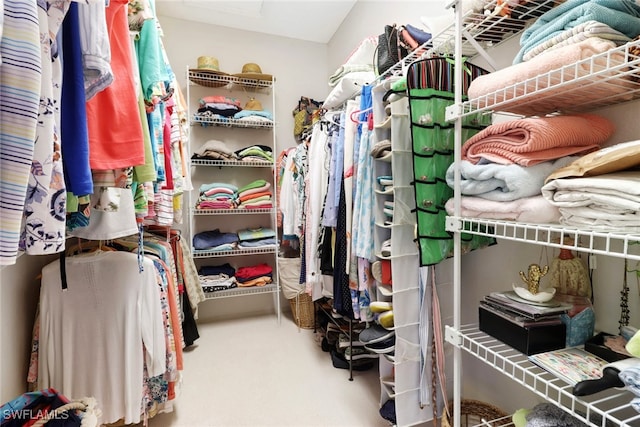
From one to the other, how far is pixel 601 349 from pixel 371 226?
85 cm

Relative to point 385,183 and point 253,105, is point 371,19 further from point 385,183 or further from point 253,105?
point 385,183

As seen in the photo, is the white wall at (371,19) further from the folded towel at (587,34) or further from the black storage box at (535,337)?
the black storage box at (535,337)

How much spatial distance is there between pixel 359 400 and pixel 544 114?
5.26 feet

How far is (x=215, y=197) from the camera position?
260 centimetres

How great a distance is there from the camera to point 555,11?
790 mm

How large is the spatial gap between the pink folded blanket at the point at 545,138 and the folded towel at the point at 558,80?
2.7 inches

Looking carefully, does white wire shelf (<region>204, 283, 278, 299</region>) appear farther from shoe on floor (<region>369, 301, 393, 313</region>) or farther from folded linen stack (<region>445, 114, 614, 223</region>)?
folded linen stack (<region>445, 114, 614, 223</region>)

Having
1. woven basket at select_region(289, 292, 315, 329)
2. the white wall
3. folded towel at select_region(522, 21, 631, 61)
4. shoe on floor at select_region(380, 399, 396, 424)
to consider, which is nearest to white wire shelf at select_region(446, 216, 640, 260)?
folded towel at select_region(522, 21, 631, 61)

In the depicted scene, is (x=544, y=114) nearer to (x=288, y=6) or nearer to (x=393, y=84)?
(x=393, y=84)

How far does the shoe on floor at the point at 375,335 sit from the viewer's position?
1.36 metres

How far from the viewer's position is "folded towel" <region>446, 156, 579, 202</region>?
782 mm

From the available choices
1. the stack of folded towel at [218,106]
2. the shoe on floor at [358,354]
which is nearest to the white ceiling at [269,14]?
the stack of folded towel at [218,106]

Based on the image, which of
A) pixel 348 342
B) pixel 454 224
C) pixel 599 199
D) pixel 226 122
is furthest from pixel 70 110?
pixel 226 122

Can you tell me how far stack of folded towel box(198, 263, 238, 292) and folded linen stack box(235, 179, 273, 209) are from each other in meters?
0.57
